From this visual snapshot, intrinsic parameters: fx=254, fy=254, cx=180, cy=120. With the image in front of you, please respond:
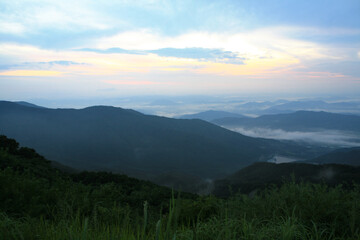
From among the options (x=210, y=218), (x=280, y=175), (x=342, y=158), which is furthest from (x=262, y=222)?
(x=342, y=158)

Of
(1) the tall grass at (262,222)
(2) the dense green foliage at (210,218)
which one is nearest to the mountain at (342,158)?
(2) the dense green foliage at (210,218)

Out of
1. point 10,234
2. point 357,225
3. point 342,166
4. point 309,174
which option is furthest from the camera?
point 309,174

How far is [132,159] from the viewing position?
194 meters

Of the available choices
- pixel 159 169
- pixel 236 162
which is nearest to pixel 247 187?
pixel 159 169

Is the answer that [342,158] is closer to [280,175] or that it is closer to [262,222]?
[280,175]

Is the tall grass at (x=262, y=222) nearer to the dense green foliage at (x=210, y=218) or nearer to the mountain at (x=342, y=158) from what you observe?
the dense green foliage at (x=210, y=218)

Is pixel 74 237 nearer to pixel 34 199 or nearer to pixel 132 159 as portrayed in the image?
pixel 34 199

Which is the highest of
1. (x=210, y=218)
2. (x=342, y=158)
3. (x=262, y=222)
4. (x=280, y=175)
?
(x=262, y=222)

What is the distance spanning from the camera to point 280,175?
98.2 m

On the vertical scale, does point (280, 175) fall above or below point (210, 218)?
below

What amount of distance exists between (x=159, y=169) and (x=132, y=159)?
1206 inches

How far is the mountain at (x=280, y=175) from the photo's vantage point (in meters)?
76.4

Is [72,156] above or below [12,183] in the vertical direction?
below

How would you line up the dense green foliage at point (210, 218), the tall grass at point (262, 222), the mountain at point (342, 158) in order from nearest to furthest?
the dense green foliage at point (210, 218) → the tall grass at point (262, 222) → the mountain at point (342, 158)
